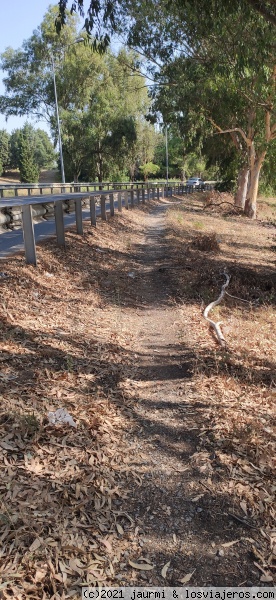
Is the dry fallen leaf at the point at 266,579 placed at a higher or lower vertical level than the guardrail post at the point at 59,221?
lower

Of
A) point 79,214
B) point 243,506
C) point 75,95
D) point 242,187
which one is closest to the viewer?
point 243,506

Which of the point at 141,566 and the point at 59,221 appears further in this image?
the point at 59,221

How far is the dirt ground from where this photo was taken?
8.07 feet

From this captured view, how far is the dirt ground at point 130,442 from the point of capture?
246cm

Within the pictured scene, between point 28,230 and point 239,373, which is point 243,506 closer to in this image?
point 239,373

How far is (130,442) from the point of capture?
3529mm

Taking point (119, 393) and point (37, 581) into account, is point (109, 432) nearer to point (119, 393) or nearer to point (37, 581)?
point (119, 393)

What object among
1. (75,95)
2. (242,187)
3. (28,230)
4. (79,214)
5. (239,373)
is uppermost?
(75,95)

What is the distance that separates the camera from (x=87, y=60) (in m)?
43.8

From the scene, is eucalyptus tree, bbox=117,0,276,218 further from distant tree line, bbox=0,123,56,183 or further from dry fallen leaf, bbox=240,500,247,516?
distant tree line, bbox=0,123,56,183

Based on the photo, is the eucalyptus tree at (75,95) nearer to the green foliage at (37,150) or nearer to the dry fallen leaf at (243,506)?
the green foliage at (37,150)

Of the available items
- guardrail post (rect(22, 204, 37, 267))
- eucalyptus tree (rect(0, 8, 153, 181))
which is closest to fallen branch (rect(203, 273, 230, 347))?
guardrail post (rect(22, 204, 37, 267))

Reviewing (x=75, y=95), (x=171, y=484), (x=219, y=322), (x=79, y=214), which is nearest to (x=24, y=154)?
(x=75, y=95)

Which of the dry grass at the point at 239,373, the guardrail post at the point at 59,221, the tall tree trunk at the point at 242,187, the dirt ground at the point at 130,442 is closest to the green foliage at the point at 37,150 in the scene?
the tall tree trunk at the point at 242,187
